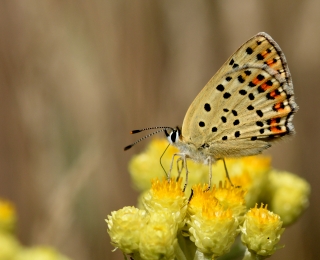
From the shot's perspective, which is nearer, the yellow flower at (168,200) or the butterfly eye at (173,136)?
the yellow flower at (168,200)

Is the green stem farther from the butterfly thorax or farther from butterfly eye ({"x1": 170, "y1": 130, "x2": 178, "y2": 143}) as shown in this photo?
butterfly eye ({"x1": 170, "y1": 130, "x2": 178, "y2": 143})

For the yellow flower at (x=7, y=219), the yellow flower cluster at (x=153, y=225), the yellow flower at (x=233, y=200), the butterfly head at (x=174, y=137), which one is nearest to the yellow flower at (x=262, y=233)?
the yellow flower at (x=233, y=200)

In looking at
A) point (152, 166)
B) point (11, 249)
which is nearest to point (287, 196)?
point (152, 166)

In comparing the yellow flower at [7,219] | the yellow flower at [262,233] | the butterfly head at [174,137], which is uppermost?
the butterfly head at [174,137]

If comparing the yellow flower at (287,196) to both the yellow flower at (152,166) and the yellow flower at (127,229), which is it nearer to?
the yellow flower at (152,166)

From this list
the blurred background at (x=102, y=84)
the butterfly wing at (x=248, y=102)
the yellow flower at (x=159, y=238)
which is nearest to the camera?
the yellow flower at (x=159, y=238)

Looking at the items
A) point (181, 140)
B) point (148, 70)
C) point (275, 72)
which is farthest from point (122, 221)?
point (148, 70)
